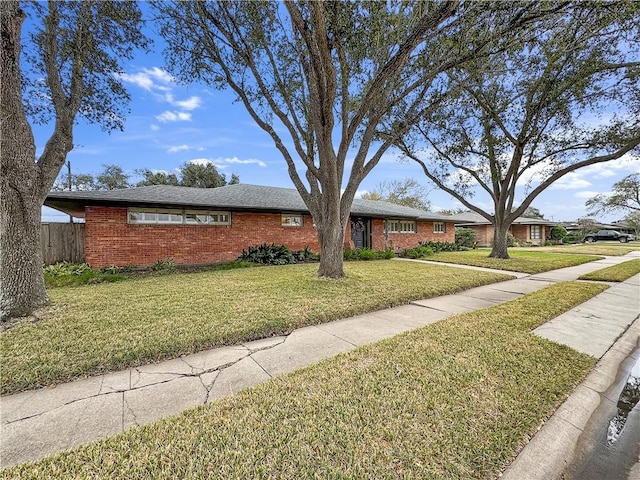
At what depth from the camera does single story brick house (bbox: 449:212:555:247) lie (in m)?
26.2

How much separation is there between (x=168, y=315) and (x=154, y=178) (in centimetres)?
2514

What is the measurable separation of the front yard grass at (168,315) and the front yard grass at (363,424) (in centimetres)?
134

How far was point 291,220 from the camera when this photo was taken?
12977 millimetres

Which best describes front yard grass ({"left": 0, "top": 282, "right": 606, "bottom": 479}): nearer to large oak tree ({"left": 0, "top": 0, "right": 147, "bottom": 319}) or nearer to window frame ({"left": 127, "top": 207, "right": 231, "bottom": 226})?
large oak tree ({"left": 0, "top": 0, "right": 147, "bottom": 319})

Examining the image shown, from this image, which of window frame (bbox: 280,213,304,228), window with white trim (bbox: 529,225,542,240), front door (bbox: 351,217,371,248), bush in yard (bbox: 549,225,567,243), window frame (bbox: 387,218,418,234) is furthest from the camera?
bush in yard (bbox: 549,225,567,243)

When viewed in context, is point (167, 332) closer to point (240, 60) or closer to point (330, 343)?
point (330, 343)

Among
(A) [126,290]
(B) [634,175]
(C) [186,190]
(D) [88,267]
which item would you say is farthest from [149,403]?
(B) [634,175]

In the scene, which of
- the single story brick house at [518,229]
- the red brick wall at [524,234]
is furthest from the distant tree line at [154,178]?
the red brick wall at [524,234]

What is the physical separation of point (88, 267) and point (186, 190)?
4746 millimetres

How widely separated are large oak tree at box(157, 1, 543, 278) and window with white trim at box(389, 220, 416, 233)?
29.4 feet

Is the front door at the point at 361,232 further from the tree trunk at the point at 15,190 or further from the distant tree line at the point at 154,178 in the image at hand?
the distant tree line at the point at 154,178

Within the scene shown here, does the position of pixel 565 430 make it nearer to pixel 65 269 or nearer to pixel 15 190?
pixel 15 190

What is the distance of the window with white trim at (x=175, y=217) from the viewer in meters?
9.62

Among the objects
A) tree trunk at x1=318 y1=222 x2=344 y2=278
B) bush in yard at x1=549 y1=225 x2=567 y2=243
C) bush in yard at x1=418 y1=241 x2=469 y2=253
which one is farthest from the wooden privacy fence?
bush in yard at x1=549 y1=225 x2=567 y2=243
